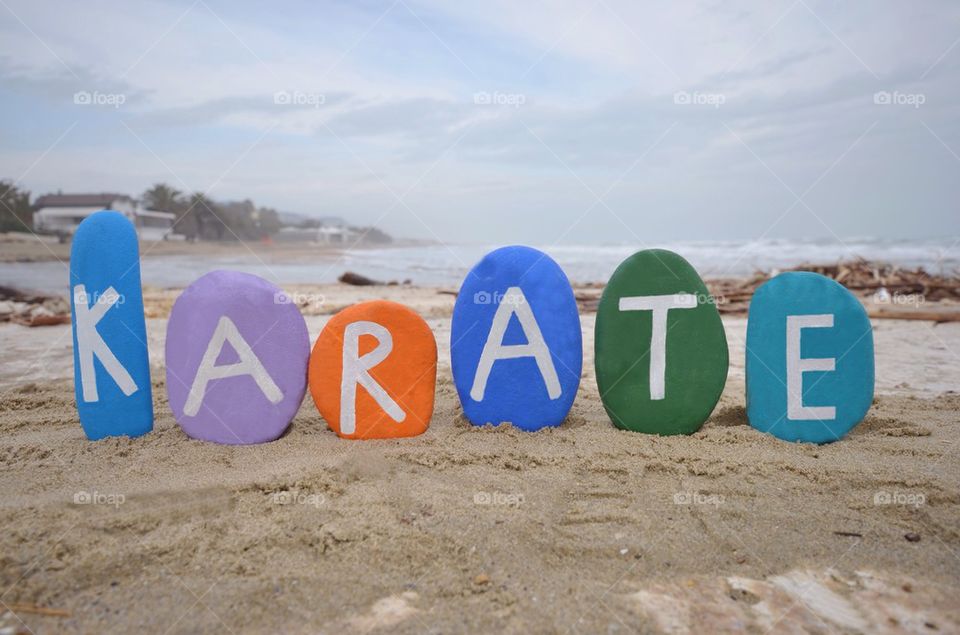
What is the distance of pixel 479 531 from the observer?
247 cm

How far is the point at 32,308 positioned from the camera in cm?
912

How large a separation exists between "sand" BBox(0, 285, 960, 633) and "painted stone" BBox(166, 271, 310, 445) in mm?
154

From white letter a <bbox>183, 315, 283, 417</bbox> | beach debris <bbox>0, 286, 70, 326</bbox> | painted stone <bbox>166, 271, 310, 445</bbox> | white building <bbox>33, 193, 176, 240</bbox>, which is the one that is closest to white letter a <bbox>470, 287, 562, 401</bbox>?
painted stone <bbox>166, 271, 310, 445</bbox>

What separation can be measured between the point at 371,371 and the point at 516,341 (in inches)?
33.0

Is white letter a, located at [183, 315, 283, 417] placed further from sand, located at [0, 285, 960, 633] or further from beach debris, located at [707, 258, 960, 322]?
beach debris, located at [707, 258, 960, 322]

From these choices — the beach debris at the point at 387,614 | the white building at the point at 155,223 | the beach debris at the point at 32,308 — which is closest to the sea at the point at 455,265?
the beach debris at the point at 32,308

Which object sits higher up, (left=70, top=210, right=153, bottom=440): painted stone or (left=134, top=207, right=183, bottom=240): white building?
(left=134, top=207, right=183, bottom=240): white building

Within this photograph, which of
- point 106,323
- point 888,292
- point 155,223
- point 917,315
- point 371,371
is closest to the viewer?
point 106,323

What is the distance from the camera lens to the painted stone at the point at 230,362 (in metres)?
3.53

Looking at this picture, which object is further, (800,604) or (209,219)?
(209,219)

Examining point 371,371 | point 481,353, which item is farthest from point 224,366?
point 481,353

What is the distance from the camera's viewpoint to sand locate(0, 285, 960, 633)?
6.57ft

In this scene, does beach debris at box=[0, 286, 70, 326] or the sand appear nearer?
the sand

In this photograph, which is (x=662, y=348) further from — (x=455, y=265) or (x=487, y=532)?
(x=455, y=265)
